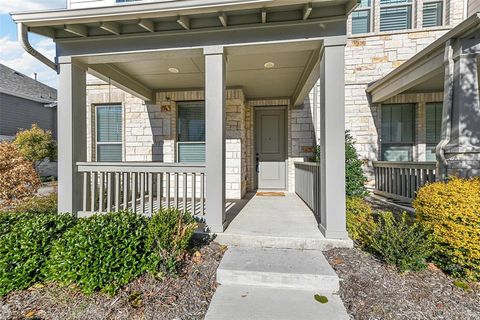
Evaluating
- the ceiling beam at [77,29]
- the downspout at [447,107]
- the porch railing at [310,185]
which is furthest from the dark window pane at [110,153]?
the downspout at [447,107]

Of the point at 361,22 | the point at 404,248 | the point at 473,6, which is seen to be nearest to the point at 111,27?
the point at 404,248

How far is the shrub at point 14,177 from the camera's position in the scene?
4289mm

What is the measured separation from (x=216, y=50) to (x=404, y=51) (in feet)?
18.5

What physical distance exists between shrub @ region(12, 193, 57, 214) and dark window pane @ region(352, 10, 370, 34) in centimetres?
817

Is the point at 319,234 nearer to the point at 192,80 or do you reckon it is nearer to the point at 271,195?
the point at 271,195

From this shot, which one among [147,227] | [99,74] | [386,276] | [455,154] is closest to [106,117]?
[99,74]

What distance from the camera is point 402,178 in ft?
17.6

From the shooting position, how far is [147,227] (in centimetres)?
263

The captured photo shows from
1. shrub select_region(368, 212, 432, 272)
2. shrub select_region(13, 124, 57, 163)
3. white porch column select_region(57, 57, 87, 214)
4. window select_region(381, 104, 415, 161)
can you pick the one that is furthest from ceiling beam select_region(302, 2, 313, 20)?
shrub select_region(13, 124, 57, 163)

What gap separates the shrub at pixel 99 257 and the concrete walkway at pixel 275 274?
870mm

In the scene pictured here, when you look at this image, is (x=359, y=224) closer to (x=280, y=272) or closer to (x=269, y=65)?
(x=280, y=272)

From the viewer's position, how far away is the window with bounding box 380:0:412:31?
6477mm

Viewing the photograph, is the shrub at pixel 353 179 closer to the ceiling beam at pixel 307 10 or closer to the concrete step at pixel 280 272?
the concrete step at pixel 280 272

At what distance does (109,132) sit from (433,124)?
8.35 meters
